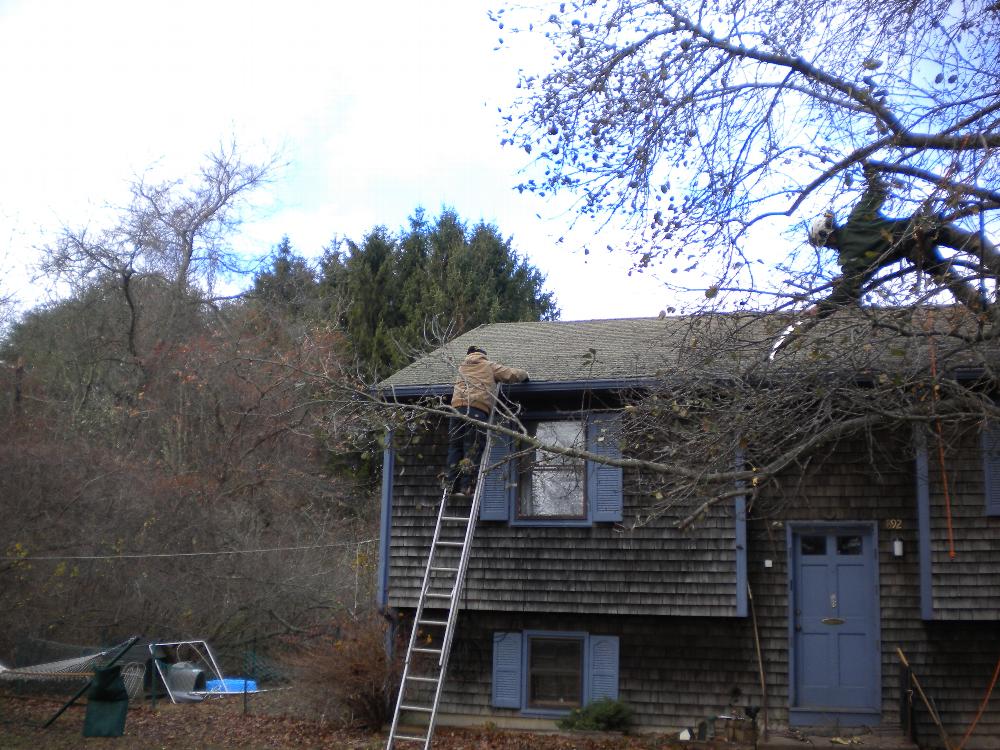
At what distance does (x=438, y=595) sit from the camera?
42.1 feet

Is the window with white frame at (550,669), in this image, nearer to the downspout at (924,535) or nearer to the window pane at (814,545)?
the window pane at (814,545)

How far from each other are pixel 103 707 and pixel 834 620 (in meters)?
8.85

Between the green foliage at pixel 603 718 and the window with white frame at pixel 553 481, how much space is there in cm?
229

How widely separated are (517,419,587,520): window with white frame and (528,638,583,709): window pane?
1643 mm

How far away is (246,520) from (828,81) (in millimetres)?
16237

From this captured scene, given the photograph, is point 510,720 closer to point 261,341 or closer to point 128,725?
point 128,725

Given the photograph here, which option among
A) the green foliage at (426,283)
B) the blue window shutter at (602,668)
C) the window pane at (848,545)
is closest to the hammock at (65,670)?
the blue window shutter at (602,668)

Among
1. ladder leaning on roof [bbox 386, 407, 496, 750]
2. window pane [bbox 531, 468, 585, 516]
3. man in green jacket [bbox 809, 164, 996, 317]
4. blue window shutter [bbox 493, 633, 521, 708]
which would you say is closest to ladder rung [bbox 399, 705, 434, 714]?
ladder leaning on roof [bbox 386, 407, 496, 750]

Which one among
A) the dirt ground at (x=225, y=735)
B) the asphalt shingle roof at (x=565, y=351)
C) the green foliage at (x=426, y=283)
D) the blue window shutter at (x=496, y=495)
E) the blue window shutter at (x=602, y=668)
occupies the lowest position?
the dirt ground at (x=225, y=735)

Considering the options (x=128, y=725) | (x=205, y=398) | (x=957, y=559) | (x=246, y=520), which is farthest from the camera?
(x=205, y=398)

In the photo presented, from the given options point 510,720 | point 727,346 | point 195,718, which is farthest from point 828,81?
point 195,718

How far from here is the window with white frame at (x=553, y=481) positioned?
13.3m

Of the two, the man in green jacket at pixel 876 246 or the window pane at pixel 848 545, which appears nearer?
A: the man in green jacket at pixel 876 246

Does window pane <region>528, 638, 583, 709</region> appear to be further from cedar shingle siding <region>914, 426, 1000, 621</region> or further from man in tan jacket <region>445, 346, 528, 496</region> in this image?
cedar shingle siding <region>914, 426, 1000, 621</region>
